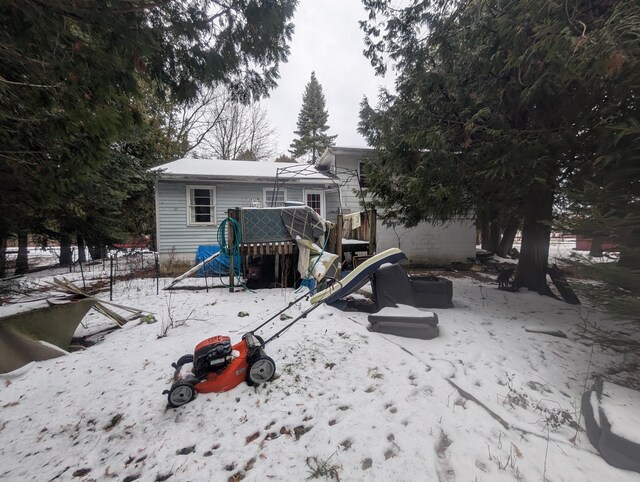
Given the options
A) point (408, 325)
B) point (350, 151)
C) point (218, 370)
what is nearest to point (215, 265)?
point (218, 370)

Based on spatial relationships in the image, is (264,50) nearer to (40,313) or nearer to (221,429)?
(221,429)

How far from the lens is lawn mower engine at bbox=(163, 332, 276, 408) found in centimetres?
247

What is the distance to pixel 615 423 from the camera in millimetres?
1984

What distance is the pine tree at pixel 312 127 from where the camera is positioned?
3275 cm

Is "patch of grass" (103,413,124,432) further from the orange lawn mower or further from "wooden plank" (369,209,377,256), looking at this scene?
"wooden plank" (369,209,377,256)

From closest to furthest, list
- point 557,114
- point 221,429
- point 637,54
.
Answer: point 221,429
point 637,54
point 557,114

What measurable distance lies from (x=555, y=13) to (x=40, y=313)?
7397mm

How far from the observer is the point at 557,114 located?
4629mm

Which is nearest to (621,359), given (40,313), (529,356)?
(529,356)

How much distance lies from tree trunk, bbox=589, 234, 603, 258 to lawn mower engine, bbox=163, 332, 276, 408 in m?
3.59

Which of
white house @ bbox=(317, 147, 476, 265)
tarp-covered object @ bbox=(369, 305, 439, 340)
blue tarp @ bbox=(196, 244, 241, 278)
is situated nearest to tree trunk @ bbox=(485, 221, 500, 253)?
white house @ bbox=(317, 147, 476, 265)

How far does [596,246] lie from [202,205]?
11.0m

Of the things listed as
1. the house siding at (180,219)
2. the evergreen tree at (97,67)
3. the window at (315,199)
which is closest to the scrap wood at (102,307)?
the evergreen tree at (97,67)

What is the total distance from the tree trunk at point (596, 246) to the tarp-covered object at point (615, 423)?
1.30 metres
